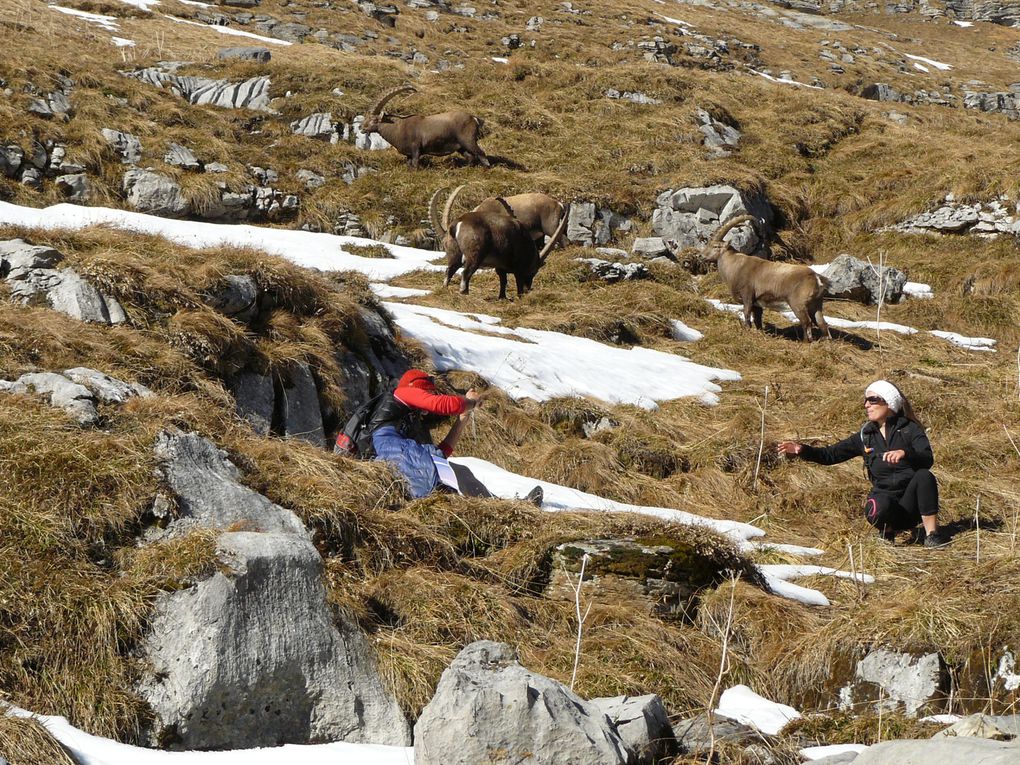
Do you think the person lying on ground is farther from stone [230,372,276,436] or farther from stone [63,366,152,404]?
stone [63,366,152,404]

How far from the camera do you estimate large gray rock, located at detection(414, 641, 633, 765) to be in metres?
3.45

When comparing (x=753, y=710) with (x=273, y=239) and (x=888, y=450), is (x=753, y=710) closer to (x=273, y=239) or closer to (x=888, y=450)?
(x=888, y=450)

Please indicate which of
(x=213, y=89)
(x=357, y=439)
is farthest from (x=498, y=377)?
(x=213, y=89)

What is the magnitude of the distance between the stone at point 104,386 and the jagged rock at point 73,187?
11.5m

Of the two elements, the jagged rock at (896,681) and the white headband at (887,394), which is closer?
the jagged rock at (896,681)

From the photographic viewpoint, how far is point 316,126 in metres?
22.4

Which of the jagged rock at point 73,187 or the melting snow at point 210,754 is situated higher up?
the melting snow at point 210,754

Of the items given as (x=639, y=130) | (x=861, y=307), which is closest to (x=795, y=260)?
(x=861, y=307)

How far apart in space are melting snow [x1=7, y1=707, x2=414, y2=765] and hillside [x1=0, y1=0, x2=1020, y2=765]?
0.10 meters

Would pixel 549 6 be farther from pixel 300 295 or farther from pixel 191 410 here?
pixel 191 410

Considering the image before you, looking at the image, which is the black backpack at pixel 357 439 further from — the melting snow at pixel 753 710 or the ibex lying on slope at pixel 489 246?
the ibex lying on slope at pixel 489 246

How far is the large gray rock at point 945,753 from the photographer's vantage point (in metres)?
2.91

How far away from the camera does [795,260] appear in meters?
19.7

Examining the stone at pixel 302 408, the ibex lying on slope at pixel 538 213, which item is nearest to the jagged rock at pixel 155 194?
the ibex lying on slope at pixel 538 213
